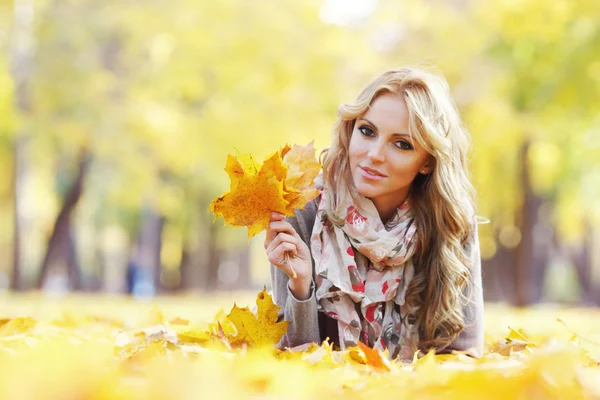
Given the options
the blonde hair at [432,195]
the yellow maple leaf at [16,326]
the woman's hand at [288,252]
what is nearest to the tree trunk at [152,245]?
the yellow maple leaf at [16,326]

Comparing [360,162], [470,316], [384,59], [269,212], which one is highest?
Answer: [384,59]

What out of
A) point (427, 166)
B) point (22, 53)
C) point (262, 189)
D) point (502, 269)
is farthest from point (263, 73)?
point (502, 269)

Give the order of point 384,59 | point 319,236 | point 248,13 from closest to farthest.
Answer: point 319,236
point 248,13
point 384,59

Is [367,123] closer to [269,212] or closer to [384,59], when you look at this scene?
[269,212]

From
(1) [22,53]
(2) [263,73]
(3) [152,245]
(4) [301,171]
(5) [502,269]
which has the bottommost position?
(5) [502,269]

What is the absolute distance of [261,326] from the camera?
2398mm

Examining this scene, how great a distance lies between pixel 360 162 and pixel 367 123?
0.47ft

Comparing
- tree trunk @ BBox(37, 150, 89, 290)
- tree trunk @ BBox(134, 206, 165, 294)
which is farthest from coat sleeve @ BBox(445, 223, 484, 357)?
tree trunk @ BBox(134, 206, 165, 294)

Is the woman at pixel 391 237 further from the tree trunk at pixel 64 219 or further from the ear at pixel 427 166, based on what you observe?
the tree trunk at pixel 64 219

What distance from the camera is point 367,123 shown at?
2623 mm

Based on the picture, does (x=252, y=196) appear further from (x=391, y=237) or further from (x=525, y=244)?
(x=525, y=244)

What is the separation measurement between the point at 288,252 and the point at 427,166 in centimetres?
71

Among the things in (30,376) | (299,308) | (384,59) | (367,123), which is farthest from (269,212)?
(384,59)

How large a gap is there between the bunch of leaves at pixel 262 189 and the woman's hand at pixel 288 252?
5 cm
